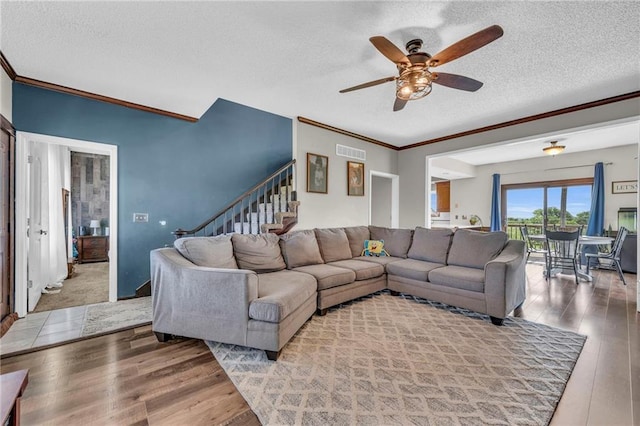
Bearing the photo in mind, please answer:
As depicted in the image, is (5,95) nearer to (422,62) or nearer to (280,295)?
(280,295)

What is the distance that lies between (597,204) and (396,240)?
540 cm

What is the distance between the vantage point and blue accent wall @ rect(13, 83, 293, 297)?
10.7ft

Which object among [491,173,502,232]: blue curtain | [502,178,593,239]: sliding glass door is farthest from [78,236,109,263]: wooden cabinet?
[502,178,593,239]: sliding glass door

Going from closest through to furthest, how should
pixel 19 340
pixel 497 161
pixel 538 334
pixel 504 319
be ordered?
pixel 19 340 → pixel 538 334 → pixel 504 319 → pixel 497 161

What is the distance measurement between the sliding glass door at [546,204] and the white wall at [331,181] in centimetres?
431

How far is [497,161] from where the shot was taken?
25.2ft

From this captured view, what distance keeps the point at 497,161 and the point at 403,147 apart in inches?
133

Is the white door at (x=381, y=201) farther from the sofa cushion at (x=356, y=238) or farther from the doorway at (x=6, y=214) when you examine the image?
the doorway at (x=6, y=214)

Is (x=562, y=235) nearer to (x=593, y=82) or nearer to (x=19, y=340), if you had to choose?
(x=593, y=82)

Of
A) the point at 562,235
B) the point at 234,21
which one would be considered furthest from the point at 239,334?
the point at 562,235

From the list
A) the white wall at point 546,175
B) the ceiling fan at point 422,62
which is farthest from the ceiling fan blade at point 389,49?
the white wall at point 546,175

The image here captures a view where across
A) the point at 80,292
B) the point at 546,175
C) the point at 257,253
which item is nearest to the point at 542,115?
the point at 546,175

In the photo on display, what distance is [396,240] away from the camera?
14.4ft

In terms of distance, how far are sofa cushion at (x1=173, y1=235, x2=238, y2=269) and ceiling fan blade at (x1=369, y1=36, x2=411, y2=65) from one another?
2348mm
